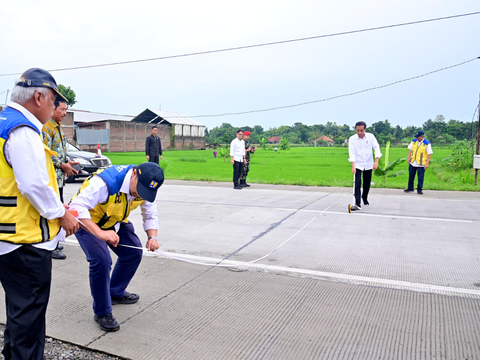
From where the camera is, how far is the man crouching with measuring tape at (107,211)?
Result: 3.07 meters

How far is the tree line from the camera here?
246 ft

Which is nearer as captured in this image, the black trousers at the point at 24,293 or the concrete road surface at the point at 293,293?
the black trousers at the point at 24,293

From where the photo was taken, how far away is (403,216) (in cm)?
805

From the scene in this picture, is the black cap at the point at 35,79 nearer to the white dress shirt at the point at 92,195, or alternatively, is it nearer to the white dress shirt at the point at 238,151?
the white dress shirt at the point at 92,195

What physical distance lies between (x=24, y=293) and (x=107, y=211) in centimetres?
97

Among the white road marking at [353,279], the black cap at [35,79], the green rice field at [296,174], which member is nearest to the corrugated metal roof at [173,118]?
the green rice field at [296,174]

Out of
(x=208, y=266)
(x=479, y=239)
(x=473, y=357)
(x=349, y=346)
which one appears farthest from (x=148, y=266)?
(x=479, y=239)

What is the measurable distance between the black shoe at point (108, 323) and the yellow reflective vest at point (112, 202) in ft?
2.41

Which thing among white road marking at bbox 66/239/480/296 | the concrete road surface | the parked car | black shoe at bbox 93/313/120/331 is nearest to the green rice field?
the parked car

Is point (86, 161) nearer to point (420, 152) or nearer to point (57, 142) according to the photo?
point (57, 142)

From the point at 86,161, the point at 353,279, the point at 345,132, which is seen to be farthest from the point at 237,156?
the point at 345,132

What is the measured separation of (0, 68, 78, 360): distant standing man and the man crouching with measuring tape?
1.74 ft

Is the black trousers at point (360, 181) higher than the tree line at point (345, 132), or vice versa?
the tree line at point (345, 132)

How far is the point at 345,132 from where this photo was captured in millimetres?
120688
